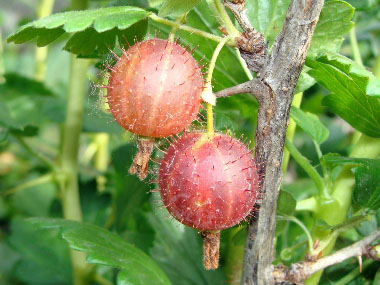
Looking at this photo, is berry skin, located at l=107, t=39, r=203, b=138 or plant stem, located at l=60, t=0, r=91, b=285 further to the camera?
plant stem, located at l=60, t=0, r=91, b=285

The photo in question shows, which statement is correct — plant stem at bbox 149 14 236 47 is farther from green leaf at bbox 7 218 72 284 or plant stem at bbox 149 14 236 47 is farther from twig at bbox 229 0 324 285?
green leaf at bbox 7 218 72 284

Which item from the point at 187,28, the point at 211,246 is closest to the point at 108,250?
the point at 211,246

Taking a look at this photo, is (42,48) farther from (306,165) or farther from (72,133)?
(306,165)

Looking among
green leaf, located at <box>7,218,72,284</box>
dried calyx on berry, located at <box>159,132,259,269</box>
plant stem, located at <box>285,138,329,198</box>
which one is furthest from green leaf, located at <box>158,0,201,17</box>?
green leaf, located at <box>7,218,72,284</box>

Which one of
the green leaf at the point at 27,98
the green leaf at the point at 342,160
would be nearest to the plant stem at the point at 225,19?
the green leaf at the point at 342,160

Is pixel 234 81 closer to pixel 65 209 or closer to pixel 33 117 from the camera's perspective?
pixel 65 209

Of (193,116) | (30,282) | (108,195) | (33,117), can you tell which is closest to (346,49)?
(108,195)

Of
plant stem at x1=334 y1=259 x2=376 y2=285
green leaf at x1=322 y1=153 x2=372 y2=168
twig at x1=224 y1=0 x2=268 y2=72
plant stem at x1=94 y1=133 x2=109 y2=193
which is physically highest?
twig at x1=224 y1=0 x2=268 y2=72
